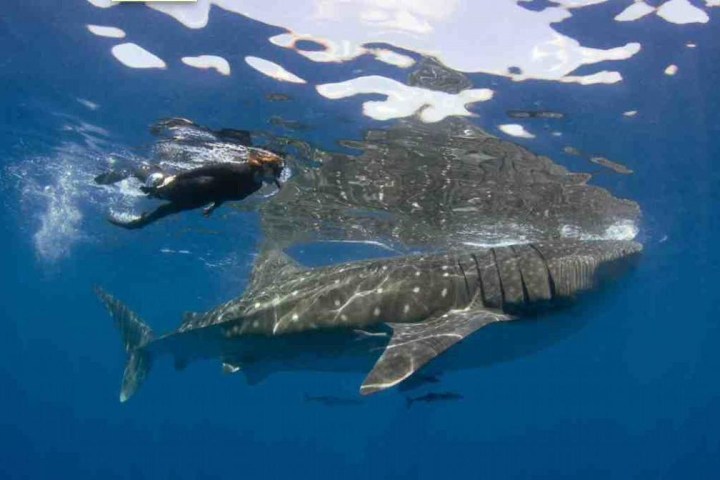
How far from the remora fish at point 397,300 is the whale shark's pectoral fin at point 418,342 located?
3cm

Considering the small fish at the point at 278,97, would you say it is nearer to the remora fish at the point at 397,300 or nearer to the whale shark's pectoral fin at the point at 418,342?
the remora fish at the point at 397,300

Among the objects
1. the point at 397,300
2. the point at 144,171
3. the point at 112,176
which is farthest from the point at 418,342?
the point at 112,176

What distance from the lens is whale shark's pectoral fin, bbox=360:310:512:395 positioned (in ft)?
18.4

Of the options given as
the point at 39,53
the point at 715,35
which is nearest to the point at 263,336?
the point at 39,53

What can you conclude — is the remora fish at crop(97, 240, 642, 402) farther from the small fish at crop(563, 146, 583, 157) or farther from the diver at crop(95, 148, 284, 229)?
the small fish at crop(563, 146, 583, 157)

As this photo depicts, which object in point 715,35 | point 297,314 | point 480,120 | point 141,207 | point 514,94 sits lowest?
point 141,207

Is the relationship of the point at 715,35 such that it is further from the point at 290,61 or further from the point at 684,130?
the point at 290,61

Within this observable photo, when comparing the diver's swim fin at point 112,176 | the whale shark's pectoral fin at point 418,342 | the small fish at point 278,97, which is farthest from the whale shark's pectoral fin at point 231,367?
the diver's swim fin at point 112,176

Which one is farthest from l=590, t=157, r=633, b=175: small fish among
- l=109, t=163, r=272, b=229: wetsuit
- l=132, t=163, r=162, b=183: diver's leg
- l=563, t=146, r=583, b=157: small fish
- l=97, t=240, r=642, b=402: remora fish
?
l=132, t=163, r=162, b=183: diver's leg

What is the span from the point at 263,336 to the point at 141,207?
48.4ft

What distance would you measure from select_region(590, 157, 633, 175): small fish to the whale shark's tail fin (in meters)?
11.3

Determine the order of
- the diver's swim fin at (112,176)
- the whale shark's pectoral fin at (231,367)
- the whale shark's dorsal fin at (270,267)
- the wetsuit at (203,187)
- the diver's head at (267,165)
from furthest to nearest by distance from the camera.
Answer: the diver's swim fin at (112,176) < the whale shark's dorsal fin at (270,267) < the whale shark's pectoral fin at (231,367) < the diver's head at (267,165) < the wetsuit at (203,187)

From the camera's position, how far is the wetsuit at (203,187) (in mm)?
7531

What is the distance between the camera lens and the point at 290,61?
34.7 ft
